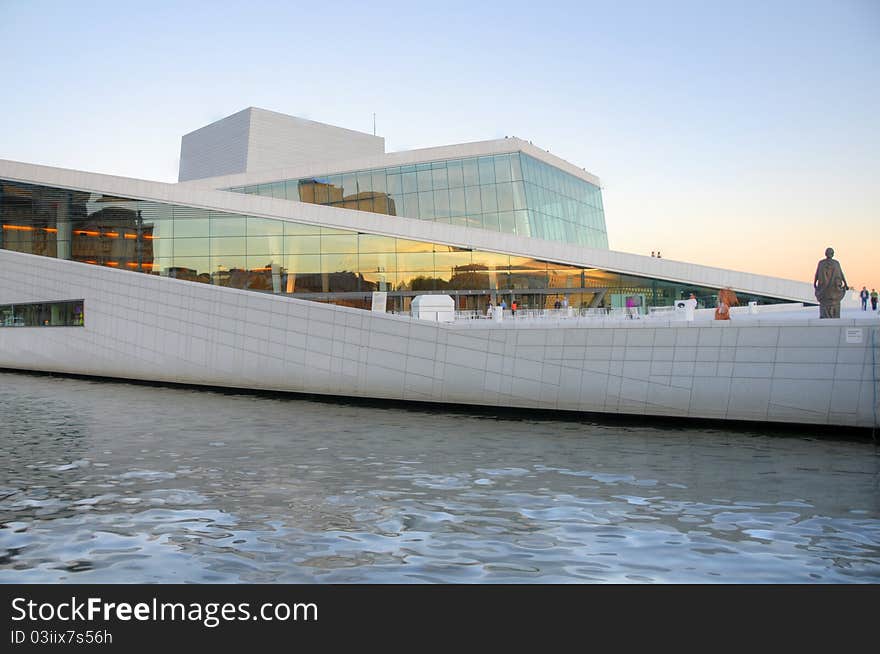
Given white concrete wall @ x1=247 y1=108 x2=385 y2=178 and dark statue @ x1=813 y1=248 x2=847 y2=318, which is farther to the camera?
white concrete wall @ x1=247 y1=108 x2=385 y2=178

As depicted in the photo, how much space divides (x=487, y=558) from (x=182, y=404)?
17.3 metres

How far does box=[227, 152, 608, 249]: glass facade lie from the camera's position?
1539 inches

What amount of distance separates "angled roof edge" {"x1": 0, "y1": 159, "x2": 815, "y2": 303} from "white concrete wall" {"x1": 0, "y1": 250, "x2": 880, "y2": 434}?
3.84 metres

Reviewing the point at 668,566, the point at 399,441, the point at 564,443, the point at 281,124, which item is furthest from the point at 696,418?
the point at 281,124

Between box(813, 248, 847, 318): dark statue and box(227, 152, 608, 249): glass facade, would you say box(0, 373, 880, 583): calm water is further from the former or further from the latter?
box(227, 152, 608, 249): glass facade

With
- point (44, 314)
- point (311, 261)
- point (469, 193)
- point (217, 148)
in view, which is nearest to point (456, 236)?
point (311, 261)

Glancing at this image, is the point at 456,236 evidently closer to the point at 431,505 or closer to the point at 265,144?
the point at 431,505

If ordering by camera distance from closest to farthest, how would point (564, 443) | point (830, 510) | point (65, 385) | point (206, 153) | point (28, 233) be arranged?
point (830, 510) < point (564, 443) < point (65, 385) < point (28, 233) < point (206, 153)

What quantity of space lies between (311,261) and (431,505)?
2294 cm

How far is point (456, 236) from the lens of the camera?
31.8m

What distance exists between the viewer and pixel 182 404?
2286 centimetres

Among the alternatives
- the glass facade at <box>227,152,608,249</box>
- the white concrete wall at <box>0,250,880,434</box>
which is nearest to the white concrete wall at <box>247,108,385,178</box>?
the glass facade at <box>227,152,608,249</box>

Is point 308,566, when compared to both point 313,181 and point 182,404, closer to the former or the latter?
point 182,404

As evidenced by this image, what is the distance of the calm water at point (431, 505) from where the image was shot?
23.6 feet
